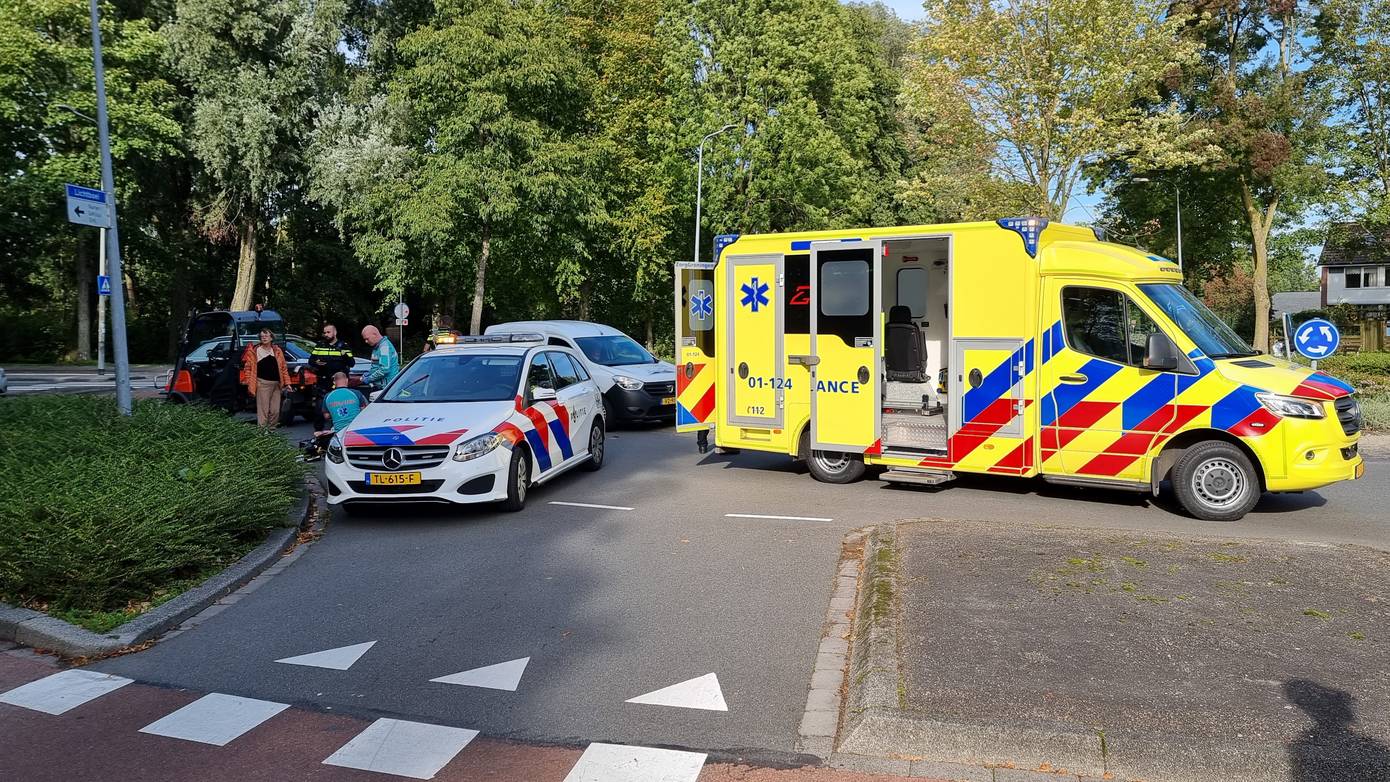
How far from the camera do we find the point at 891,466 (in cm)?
1083

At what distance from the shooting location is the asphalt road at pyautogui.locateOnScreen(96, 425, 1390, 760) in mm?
4961

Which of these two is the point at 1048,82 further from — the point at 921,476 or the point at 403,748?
the point at 403,748

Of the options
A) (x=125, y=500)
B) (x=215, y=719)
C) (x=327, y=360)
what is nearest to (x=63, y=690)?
(x=215, y=719)

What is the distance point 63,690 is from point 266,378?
30.1 ft

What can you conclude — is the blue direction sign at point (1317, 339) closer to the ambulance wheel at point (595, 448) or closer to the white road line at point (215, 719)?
the ambulance wheel at point (595, 448)

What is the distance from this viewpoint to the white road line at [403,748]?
14.1 feet

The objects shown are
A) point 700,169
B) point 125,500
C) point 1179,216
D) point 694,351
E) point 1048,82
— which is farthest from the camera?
point 700,169

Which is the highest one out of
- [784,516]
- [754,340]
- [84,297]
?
[84,297]

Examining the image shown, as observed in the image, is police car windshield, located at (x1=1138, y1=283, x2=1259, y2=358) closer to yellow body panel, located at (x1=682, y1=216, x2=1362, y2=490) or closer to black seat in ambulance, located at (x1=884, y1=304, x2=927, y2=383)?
yellow body panel, located at (x1=682, y1=216, x2=1362, y2=490)

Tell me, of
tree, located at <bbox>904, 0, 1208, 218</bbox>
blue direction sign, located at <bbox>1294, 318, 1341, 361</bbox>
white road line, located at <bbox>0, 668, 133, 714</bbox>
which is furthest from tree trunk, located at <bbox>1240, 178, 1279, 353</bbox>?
white road line, located at <bbox>0, 668, 133, 714</bbox>

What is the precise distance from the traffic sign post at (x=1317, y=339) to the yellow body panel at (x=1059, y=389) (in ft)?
16.9

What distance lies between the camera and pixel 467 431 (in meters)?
9.21

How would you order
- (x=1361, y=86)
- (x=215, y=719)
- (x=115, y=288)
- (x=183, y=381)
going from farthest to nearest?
1. (x=1361, y=86)
2. (x=183, y=381)
3. (x=115, y=288)
4. (x=215, y=719)

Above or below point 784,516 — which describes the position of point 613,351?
above
